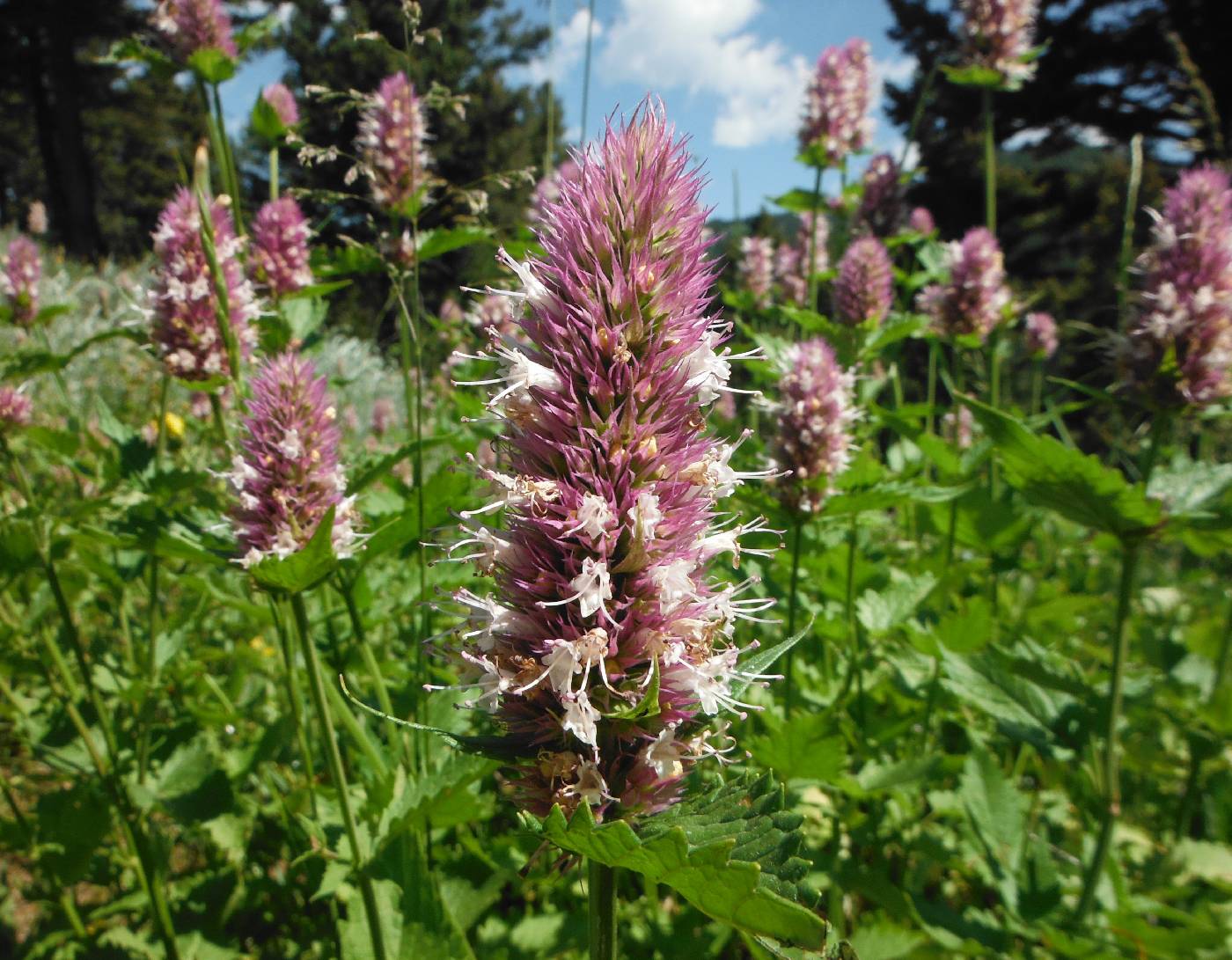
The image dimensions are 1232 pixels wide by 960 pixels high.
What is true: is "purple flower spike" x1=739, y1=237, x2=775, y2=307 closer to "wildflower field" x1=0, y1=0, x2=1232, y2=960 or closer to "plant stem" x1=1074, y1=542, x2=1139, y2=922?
"wildflower field" x1=0, y1=0, x2=1232, y2=960

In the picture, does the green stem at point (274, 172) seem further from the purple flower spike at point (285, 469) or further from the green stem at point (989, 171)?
the green stem at point (989, 171)

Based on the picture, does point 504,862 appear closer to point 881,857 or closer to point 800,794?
point 800,794

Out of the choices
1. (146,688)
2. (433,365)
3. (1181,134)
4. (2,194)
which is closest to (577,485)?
(146,688)

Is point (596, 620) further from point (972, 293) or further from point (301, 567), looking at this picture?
point (972, 293)

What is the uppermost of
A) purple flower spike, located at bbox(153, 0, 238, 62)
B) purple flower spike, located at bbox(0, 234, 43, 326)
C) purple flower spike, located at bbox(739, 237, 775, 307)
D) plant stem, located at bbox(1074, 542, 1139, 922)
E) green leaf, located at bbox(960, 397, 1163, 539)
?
purple flower spike, located at bbox(153, 0, 238, 62)

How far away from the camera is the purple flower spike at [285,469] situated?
2104mm

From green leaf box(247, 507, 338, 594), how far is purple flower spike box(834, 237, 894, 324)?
11.7 ft

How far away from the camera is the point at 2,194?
3872 cm

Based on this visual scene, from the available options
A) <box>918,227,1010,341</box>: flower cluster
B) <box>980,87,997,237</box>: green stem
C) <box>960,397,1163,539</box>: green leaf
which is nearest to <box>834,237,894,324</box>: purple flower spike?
<box>918,227,1010,341</box>: flower cluster

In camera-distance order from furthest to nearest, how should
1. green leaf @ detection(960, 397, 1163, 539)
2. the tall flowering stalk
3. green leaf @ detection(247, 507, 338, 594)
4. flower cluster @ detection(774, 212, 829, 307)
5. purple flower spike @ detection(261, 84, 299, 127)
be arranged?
1. flower cluster @ detection(774, 212, 829, 307)
2. purple flower spike @ detection(261, 84, 299, 127)
3. the tall flowering stalk
4. green leaf @ detection(960, 397, 1163, 539)
5. green leaf @ detection(247, 507, 338, 594)

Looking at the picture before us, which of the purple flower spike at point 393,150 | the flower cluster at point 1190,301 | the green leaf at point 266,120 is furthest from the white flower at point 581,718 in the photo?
the green leaf at point 266,120

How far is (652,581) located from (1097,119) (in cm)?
3044

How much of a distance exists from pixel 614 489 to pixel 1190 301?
2809 mm

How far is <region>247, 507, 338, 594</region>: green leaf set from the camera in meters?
1.77
